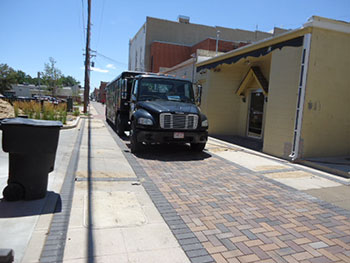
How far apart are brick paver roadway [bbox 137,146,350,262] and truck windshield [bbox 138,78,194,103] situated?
3.06 metres

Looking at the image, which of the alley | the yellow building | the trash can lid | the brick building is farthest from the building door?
the brick building

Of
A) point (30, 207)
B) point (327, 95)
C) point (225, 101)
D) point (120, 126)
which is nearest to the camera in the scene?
point (30, 207)

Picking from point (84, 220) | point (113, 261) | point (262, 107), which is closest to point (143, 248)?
point (113, 261)

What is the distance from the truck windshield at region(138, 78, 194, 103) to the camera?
8.73 meters

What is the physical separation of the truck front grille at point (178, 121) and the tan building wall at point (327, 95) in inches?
118

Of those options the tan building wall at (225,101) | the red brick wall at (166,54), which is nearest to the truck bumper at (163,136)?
the tan building wall at (225,101)

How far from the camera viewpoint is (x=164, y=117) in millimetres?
7395

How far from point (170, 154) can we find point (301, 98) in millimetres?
3935

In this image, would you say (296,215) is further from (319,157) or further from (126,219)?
(319,157)

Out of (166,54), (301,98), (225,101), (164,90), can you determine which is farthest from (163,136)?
(166,54)

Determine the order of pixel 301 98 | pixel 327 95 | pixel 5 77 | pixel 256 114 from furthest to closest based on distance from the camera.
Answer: pixel 5 77
pixel 256 114
pixel 327 95
pixel 301 98

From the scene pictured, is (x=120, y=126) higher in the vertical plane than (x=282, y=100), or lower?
Result: lower

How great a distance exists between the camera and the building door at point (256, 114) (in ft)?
37.7

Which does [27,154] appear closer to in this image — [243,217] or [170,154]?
[243,217]
